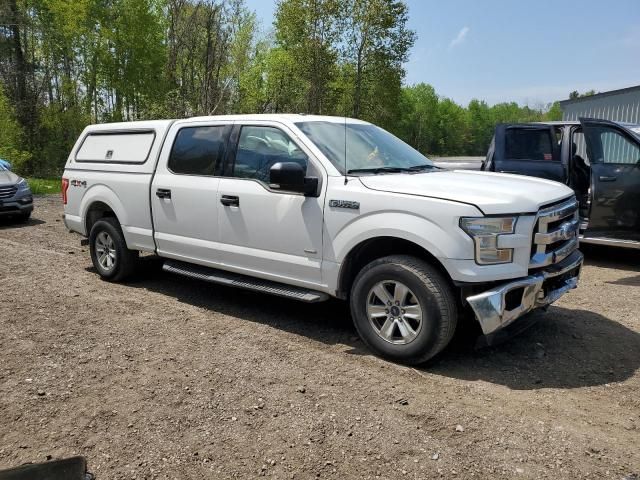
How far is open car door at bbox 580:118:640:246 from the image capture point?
7281 millimetres

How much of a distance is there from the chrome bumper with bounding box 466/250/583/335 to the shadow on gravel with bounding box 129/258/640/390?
45 centimetres

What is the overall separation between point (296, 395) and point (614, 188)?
5.73 m

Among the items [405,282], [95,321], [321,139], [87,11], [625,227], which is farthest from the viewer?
[87,11]

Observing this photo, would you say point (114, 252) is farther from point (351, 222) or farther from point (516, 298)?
point (516, 298)

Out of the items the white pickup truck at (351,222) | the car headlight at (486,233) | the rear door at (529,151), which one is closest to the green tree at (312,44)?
the rear door at (529,151)

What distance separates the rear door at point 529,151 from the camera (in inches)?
314

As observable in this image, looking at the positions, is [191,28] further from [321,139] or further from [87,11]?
[321,139]

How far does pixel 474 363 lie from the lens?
4.32 meters

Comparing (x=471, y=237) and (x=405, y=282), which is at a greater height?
(x=471, y=237)

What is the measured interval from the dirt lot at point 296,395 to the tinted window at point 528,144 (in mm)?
2952

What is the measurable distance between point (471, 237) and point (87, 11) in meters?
25.9

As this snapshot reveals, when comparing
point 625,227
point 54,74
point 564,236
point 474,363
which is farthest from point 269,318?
point 54,74

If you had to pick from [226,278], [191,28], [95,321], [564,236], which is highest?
[191,28]

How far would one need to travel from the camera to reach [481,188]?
4129mm
